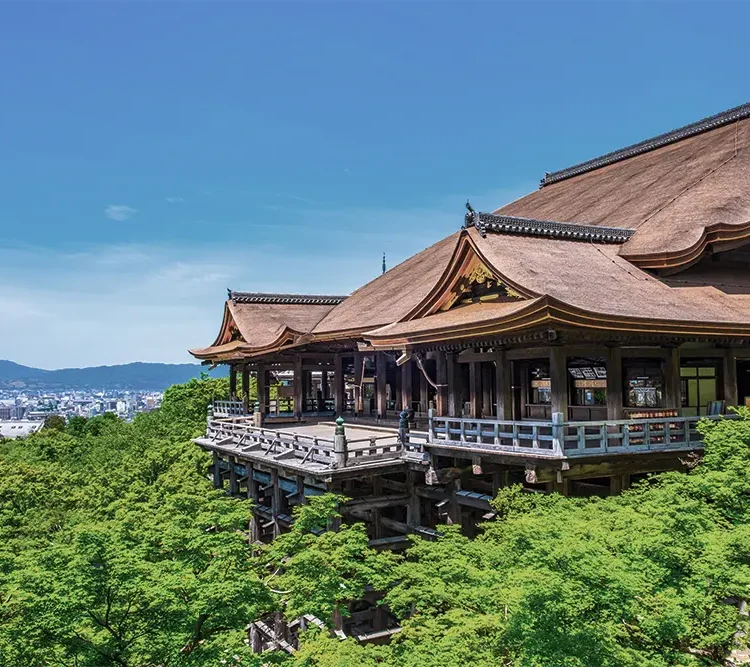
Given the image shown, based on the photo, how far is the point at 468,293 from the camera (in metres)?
19.9

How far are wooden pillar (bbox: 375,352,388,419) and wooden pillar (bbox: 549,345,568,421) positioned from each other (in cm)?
1239

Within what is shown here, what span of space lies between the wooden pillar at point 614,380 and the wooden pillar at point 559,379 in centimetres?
121

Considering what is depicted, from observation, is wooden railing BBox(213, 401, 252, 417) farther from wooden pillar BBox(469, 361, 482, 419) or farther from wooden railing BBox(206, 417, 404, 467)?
wooden pillar BBox(469, 361, 482, 419)

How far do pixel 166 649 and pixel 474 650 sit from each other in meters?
5.14

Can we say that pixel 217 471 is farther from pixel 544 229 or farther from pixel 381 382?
pixel 544 229

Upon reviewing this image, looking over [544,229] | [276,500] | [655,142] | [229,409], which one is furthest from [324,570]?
[655,142]

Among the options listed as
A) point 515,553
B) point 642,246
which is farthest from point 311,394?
point 515,553

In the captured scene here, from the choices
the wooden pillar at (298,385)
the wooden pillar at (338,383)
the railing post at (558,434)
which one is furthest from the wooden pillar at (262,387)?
the railing post at (558,434)

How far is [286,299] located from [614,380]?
24111 millimetres

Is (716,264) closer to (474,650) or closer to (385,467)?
(385,467)

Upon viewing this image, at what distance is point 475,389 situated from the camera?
19969mm

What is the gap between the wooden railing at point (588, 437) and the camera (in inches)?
574

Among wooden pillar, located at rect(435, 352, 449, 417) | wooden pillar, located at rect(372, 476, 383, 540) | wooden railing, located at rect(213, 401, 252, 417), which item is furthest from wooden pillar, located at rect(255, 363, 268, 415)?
wooden pillar, located at rect(435, 352, 449, 417)

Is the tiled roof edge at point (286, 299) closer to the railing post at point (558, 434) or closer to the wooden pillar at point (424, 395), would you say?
the wooden pillar at point (424, 395)
